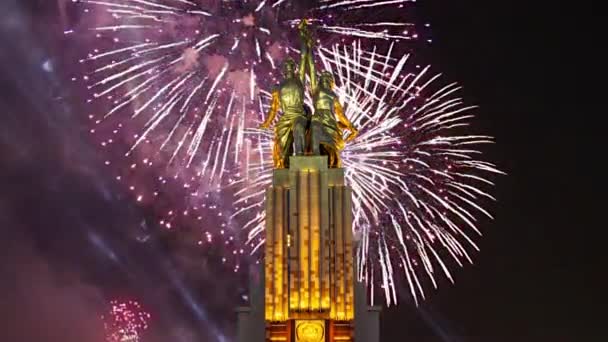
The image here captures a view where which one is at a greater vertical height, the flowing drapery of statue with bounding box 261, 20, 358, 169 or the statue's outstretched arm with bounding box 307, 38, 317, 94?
the statue's outstretched arm with bounding box 307, 38, 317, 94

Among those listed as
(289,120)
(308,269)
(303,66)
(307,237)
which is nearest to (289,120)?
(289,120)

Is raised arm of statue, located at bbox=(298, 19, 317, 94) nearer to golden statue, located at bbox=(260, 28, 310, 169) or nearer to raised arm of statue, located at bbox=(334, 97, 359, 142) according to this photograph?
golden statue, located at bbox=(260, 28, 310, 169)

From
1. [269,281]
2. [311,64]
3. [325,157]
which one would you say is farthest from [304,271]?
[311,64]

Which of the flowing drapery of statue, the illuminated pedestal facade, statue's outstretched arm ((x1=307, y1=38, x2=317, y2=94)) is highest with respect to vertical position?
statue's outstretched arm ((x1=307, y1=38, x2=317, y2=94))

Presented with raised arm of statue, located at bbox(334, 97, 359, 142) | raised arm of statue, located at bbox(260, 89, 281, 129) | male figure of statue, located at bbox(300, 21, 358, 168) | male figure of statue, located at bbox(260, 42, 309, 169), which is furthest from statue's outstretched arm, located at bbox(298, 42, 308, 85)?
raised arm of statue, located at bbox(334, 97, 359, 142)

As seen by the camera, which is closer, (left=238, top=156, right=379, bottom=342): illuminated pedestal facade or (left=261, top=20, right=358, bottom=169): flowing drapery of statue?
(left=238, top=156, right=379, bottom=342): illuminated pedestal facade

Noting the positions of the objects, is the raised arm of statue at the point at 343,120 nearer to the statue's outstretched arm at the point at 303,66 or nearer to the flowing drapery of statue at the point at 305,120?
the flowing drapery of statue at the point at 305,120

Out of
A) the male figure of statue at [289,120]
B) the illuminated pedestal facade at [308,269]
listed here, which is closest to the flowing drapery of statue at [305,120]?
the male figure of statue at [289,120]
